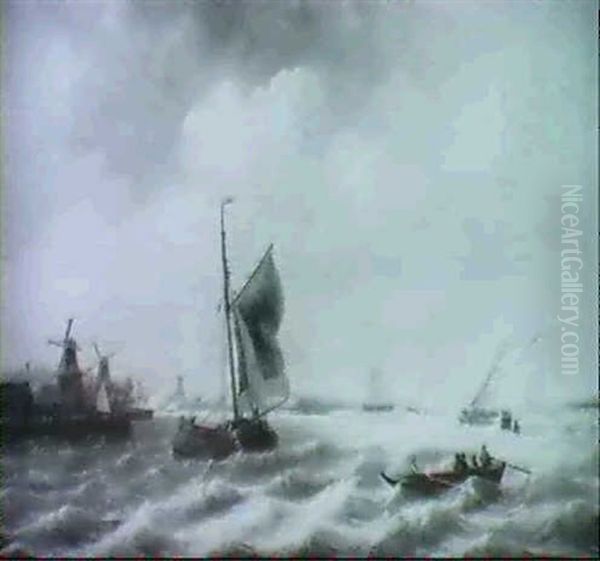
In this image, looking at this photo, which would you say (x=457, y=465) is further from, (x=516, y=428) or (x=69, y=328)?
(x=69, y=328)

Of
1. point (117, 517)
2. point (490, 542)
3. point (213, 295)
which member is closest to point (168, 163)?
point (213, 295)

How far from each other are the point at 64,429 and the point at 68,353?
23 centimetres

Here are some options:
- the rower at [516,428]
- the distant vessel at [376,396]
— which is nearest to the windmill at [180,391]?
the distant vessel at [376,396]

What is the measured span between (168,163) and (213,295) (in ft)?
1.33

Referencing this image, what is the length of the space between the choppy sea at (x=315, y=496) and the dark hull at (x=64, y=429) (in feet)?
0.12

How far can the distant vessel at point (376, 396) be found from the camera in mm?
2938

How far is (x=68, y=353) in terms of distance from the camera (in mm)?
3031

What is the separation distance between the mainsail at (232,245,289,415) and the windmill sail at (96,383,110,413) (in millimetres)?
389

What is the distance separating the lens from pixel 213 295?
3.04 meters

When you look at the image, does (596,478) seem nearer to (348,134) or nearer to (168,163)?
(348,134)

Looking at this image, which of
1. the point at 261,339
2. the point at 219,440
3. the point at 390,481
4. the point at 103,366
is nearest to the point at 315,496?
the point at 390,481

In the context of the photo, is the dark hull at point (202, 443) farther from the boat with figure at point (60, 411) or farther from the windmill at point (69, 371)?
the windmill at point (69, 371)

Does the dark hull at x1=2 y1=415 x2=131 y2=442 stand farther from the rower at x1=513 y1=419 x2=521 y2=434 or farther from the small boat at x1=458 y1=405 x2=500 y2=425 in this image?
the rower at x1=513 y1=419 x2=521 y2=434

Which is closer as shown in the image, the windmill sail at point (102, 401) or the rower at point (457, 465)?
the rower at point (457, 465)
